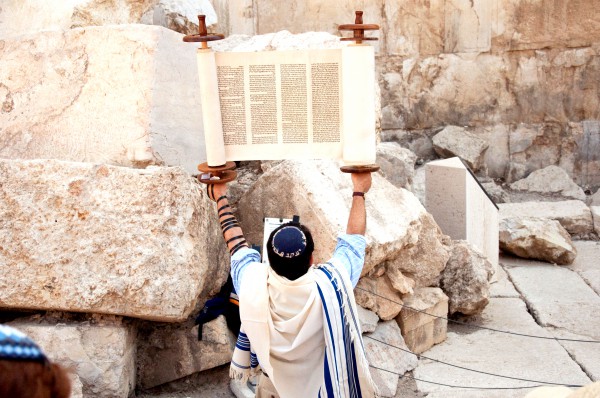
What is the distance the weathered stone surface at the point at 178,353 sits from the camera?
442 centimetres

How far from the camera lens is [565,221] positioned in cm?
913

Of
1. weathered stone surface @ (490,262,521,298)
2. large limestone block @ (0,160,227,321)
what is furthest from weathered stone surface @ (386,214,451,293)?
large limestone block @ (0,160,227,321)

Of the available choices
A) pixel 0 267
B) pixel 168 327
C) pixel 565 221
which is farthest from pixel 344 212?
pixel 565 221

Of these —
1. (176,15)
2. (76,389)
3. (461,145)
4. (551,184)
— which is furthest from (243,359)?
(551,184)

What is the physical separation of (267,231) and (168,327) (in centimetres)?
89

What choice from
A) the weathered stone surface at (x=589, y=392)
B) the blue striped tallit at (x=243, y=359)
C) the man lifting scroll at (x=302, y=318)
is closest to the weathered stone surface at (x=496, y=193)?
the blue striped tallit at (x=243, y=359)

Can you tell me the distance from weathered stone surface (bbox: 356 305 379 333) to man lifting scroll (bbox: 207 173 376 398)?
2297mm

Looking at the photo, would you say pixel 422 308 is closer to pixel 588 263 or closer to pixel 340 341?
pixel 340 341

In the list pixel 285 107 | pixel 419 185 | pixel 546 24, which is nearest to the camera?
pixel 285 107

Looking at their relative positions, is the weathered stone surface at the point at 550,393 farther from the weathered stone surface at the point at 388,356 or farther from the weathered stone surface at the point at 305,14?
the weathered stone surface at the point at 305,14

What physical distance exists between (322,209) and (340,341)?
2.24 meters

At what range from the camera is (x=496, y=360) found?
17.8 ft

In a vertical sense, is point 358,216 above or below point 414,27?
below

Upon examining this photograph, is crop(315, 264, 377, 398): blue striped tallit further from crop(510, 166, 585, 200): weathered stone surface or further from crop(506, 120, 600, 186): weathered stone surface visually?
crop(506, 120, 600, 186): weathered stone surface
